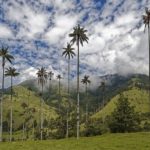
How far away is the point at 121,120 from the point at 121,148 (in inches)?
2704

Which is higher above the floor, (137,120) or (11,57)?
(11,57)

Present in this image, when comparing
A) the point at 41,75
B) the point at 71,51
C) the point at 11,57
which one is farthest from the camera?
the point at 41,75

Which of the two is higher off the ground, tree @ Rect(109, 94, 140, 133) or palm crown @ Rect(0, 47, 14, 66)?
palm crown @ Rect(0, 47, 14, 66)

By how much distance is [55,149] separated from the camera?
203 feet

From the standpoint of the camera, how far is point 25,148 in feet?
219

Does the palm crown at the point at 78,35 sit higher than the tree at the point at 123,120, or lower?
higher

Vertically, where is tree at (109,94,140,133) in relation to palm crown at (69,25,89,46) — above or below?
below

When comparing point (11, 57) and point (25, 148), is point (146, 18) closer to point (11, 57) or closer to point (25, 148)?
point (11, 57)

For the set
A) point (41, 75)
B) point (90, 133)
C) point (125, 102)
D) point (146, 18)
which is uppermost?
point (146, 18)

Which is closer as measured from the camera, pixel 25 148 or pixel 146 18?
pixel 25 148

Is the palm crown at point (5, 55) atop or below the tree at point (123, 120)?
atop

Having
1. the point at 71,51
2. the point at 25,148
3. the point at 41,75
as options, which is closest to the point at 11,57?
the point at 71,51

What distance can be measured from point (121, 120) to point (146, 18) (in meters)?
43.7

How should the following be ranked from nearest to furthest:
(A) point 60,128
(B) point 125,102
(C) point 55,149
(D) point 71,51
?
(C) point 55,149 < (D) point 71,51 < (B) point 125,102 < (A) point 60,128
